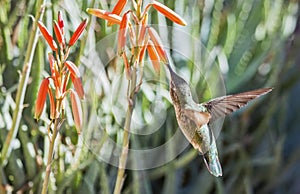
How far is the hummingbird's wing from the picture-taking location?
842mm

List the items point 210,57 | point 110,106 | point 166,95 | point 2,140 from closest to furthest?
point 2,140, point 110,106, point 166,95, point 210,57

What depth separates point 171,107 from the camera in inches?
71.0

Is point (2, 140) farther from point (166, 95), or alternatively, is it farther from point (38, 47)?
point (166, 95)

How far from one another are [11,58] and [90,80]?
22cm

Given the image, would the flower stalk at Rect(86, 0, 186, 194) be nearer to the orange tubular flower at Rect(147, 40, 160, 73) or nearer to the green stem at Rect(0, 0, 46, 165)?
the orange tubular flower at Rect(147, 40, 160, 73)

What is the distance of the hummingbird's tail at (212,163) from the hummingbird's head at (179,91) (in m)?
0.11

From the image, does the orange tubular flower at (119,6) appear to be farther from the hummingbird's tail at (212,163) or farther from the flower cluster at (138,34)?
the hummingbird's tail at (212,163)

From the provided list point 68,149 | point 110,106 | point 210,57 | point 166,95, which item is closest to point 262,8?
point 210,57

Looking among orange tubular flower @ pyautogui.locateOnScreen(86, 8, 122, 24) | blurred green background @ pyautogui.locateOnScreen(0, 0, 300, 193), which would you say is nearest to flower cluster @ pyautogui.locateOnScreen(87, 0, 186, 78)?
orange tubular flower @ pyautogui.locateOnScreen(86, 8, 122, 24)

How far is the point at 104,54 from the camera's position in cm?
180

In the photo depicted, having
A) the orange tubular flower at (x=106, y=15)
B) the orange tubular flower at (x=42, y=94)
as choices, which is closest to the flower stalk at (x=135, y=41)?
the orange tubular flower at (x=106, y=15)

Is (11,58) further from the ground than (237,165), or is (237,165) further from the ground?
(11,58)

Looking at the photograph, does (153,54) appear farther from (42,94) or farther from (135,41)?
(42,94)

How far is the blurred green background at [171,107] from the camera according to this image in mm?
1512
